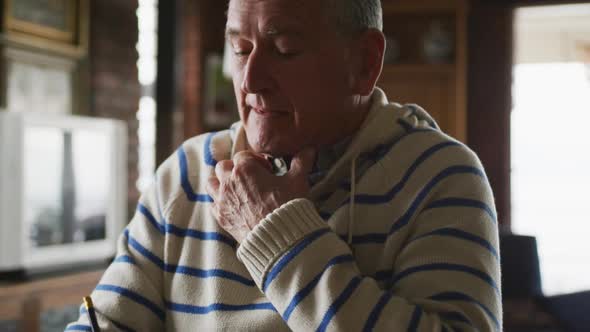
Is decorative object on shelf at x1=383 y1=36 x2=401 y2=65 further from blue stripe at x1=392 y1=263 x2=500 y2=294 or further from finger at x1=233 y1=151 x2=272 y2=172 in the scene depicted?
blue stripe at x1=392 y1=263 x2=500 y2=294

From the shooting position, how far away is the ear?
41.6 inches

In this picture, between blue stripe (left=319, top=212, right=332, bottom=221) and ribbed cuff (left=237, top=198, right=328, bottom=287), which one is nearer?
ribbed cuff (left=237, top=198, right=328, bottom=287)

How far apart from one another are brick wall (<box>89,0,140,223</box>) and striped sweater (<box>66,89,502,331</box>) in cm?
289

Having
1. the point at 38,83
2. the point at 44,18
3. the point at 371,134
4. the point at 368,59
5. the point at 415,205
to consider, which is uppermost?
the point at 44,18

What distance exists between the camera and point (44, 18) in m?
3.54

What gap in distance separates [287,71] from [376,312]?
0.36 m

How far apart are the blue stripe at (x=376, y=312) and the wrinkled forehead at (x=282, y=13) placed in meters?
0.40

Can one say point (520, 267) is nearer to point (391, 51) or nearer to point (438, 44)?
point (438, 44)

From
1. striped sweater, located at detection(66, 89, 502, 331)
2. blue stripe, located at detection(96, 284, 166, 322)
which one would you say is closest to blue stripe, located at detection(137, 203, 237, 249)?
striped sweater, located at detection(66, 89, 502, 331)

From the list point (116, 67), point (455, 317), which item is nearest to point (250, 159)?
point (455, 317)

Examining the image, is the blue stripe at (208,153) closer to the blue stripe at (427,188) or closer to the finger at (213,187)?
the finger at (213,187)

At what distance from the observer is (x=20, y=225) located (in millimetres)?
2877

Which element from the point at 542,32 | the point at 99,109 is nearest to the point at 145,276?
the point at 99,109

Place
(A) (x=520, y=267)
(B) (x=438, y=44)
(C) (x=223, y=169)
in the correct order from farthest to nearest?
(B) (x=438, y=44), (A) (x=520, y=267), (C) (x=223, y=169)
